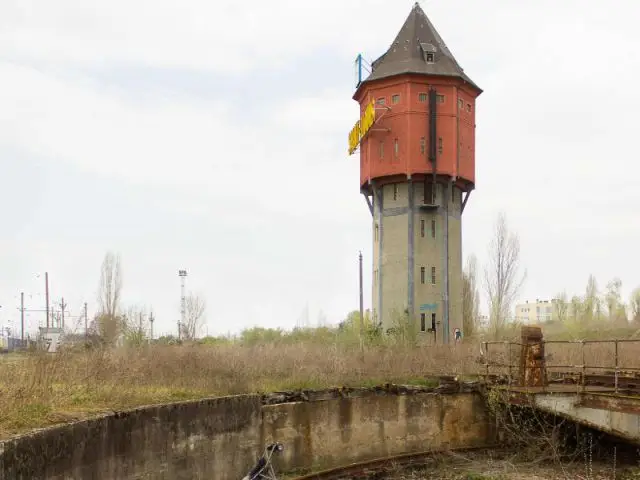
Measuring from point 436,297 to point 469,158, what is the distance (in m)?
7.37

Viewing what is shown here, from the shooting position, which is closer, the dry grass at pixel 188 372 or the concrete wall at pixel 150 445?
the concrete wall at pixel 150 445

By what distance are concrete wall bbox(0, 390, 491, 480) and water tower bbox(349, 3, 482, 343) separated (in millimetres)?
13256

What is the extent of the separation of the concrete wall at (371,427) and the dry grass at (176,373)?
2.72ft

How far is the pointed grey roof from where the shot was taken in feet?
105

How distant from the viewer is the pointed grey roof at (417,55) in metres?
32.0

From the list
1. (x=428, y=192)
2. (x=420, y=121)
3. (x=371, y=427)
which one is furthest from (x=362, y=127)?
(x=371, y=427)

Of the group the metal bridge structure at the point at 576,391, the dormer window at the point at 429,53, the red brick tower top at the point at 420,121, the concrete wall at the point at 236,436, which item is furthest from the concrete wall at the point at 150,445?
the dormer window at the point at 429,53

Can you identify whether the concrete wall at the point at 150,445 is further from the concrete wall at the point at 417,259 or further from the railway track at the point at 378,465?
the concrete wall at the point at 417,259

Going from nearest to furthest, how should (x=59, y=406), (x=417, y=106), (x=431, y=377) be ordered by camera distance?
(x=59, y=406) → (x=431, y=377) → (x=417, y=106)

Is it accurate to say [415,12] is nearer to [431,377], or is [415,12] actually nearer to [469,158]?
[469,158]

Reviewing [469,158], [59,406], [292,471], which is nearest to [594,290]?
[469,158]

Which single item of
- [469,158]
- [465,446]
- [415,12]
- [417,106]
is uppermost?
[415,12]

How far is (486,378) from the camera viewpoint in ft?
59.4

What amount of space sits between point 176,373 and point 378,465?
5750mm
